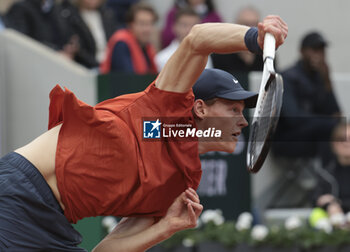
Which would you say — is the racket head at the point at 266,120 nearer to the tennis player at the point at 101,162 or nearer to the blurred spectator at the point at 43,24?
the tennis player at the point at 101,162

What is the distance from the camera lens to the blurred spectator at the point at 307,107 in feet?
23.1

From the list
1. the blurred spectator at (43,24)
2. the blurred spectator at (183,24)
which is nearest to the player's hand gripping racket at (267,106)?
the blurred spectator at (183,24)

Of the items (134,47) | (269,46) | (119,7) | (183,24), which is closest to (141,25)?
(134,47)

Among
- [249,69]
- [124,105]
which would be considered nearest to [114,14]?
[249,69]

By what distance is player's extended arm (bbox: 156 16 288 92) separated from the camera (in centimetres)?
290

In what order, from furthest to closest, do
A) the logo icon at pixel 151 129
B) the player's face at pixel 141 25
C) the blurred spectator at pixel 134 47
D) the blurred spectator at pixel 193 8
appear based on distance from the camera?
1. the blurred spectator at pixel 193 8
2. the player's face at pixel 141 25
3. the blurred spectator at pixel 134 47
4. the logo icon at pixel 151 129

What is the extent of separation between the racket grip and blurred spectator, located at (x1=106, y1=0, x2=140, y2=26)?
5.99m

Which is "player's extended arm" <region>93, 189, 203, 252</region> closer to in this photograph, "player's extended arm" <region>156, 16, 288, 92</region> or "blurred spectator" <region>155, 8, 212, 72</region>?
"player's extended arm" <region>156, 16, 288, 92</region>

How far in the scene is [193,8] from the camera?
8156mm

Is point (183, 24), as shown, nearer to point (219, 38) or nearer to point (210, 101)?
point (210, 101)

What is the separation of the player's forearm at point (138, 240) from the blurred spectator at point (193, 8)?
195 inches

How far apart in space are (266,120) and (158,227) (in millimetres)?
769

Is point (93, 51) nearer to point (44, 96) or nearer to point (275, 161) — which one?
point (44, 96)

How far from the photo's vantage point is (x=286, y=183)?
740 cm
